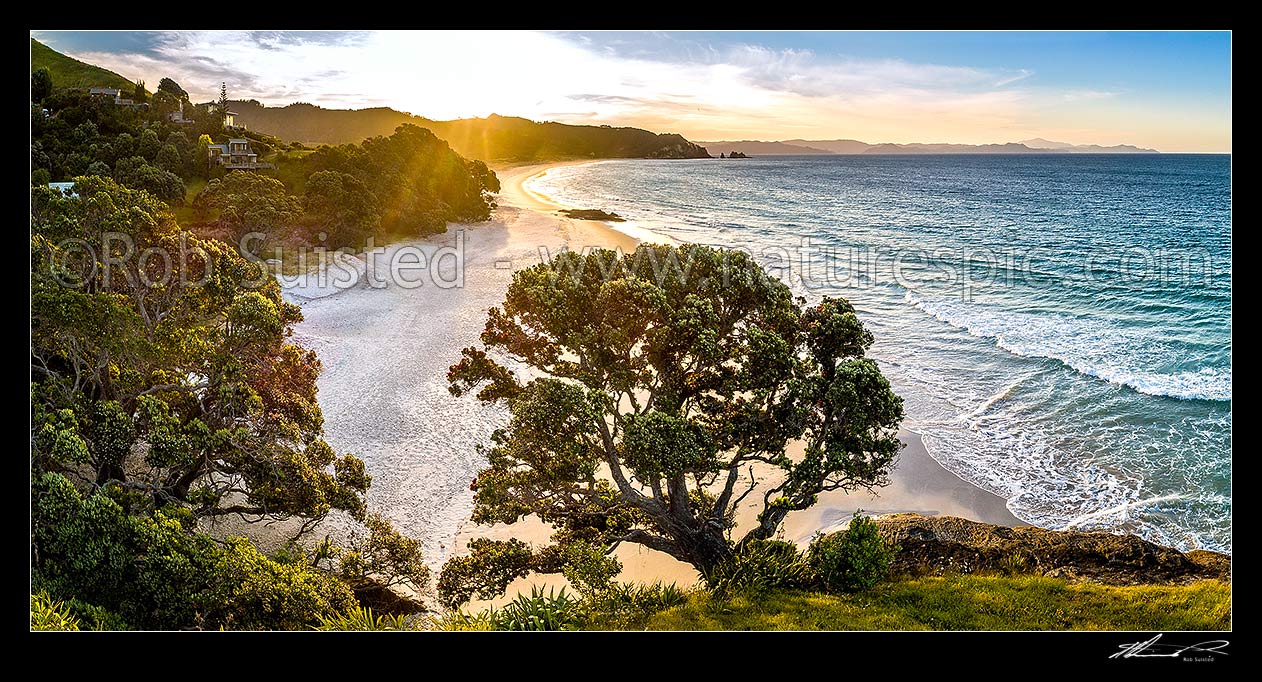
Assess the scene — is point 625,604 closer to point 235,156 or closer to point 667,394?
point 667,394

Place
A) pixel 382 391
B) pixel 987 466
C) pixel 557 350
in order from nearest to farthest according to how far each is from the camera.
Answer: pixel 557 350 < pixel 987 466 < pixel 382 391

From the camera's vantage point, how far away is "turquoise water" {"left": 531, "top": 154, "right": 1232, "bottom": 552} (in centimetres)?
1348

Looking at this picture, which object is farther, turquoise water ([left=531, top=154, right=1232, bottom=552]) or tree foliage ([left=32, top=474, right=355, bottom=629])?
turquoise water ([left=531, top=154, right=1232, bottom=552])

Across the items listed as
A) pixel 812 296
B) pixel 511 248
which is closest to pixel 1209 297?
pixel 812 296

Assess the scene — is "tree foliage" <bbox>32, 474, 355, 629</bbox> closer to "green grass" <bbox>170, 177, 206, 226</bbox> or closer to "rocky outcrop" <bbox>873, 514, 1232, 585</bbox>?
"rocky outcrop" <bbox>873, 514, 1232, 585</bbox>

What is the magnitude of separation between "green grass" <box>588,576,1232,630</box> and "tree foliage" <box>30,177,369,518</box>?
5.00 m

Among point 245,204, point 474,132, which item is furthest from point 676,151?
point 245,204

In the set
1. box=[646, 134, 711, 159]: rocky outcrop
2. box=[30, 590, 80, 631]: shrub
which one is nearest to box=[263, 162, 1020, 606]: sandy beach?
box=[30, 590, 80, 631]: shrub

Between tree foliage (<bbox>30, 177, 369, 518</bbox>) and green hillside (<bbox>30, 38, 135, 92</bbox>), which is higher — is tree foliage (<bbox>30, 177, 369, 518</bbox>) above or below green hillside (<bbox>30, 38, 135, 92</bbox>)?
below

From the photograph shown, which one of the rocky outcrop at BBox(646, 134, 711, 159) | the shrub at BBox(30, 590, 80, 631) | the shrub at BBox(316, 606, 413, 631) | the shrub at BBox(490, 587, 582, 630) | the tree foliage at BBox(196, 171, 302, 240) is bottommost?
the shrub at BBox(316, 606, 413, 631)

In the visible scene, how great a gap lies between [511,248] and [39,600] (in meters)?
25.9

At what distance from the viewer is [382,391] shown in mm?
16219
